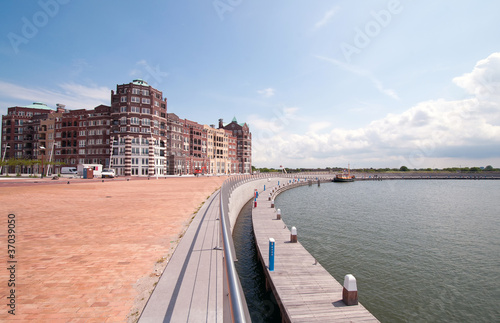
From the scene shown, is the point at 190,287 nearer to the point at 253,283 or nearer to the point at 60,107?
the point at 253,283

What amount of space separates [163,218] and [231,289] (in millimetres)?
12836

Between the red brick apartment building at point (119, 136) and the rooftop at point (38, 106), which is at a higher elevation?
the rooftop at point (38, 106)

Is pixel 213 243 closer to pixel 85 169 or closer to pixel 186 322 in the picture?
pixel 186 322

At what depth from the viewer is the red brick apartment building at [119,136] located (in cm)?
7038

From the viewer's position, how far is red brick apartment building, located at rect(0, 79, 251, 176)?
70.4 meters

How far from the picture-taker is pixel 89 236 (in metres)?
10.5

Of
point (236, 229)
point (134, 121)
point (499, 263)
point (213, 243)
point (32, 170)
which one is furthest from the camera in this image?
point (32, 170)

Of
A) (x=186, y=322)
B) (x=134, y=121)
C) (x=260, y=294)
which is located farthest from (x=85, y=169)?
(x=186, y=322)

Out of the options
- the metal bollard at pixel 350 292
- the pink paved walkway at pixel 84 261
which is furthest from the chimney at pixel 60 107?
the metal bollard at pixel 350 292

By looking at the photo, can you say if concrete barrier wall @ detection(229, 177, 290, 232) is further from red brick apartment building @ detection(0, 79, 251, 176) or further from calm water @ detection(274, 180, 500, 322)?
red brick apartment building @ detection(0, 79, 251, 176)

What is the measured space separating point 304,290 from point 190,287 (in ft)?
17.4

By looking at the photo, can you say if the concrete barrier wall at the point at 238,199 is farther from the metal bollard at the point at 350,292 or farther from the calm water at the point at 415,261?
the metal bollard at the point at 350,292

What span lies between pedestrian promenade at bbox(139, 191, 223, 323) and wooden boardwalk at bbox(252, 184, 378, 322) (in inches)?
123

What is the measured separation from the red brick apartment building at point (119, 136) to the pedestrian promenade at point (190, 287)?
64.0m
